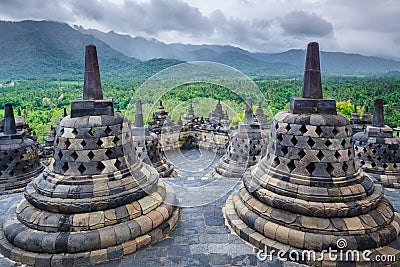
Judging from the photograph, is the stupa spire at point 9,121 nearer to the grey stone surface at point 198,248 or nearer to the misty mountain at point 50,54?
the grey stone surface at point 198,248

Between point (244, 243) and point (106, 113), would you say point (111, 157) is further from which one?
point (244, 243)

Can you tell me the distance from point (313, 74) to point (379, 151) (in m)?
5.89

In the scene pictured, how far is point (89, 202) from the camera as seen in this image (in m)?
Result: 4.75

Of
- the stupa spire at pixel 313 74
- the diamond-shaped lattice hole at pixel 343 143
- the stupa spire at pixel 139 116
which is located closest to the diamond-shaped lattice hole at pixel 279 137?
the stupa spire at pixel 313 74

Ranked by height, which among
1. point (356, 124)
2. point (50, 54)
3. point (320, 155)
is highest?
point (50, 54)

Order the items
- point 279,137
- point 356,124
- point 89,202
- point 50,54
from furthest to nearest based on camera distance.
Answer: point 50,54 → point 356,124 → point 279,137 → point 89,202

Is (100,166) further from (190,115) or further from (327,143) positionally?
(190,115)

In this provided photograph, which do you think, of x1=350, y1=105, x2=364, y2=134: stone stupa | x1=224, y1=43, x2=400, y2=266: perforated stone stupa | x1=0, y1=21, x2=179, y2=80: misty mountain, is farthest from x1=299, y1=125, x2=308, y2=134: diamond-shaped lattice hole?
x1=0, y1=21, x2=179, y2=80: misty mountain

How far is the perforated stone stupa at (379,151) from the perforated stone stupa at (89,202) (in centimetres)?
717

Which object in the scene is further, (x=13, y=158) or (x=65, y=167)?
(x=13, y=158)

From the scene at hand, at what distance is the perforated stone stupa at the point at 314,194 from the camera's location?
4.56m

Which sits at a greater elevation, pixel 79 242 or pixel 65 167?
pixel 65 167

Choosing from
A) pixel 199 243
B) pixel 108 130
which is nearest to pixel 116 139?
pixel 108 130

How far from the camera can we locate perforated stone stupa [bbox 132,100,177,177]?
10953mm
